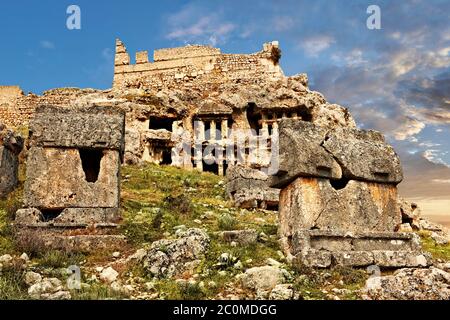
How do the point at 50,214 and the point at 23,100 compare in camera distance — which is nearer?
the point at 50,214

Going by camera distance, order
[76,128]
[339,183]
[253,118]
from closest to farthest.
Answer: [339,183], [76,128], [253,118]

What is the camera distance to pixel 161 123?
3077cm

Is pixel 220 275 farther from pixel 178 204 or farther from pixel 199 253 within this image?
pixel 178 204

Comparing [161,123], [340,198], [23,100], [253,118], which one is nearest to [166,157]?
[161,123]

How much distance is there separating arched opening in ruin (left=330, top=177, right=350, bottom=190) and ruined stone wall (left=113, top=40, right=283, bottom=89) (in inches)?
1102

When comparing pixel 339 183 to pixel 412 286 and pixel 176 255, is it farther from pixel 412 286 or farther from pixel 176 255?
pixel 176 255

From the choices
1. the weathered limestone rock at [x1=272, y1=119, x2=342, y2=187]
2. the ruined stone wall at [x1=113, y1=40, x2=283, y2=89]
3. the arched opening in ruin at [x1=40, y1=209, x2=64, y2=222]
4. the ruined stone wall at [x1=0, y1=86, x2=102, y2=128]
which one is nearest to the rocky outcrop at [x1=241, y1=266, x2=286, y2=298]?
the weathered limestone rock at [x1=272, y1=119, x2=342, y2=187]

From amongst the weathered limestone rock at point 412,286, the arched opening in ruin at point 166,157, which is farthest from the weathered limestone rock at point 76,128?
the arched opening in ruin at point 166,157

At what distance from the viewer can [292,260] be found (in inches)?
322

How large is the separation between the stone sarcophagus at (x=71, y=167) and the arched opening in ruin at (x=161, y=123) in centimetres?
1923

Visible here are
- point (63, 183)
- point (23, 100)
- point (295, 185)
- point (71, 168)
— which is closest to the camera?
point (295, 185)

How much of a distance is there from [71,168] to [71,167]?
0.02 metres
